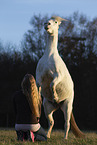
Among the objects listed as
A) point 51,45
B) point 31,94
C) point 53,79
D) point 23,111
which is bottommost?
point 23,111

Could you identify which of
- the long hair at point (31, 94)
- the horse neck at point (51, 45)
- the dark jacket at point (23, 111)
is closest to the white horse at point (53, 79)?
the horse neck at point (51, 45)

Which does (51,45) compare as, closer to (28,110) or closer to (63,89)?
(63,89)

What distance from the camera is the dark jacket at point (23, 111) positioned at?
5.39 meters

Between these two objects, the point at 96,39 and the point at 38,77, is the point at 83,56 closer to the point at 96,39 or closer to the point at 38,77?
the point at 96,39

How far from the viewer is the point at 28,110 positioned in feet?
17.9

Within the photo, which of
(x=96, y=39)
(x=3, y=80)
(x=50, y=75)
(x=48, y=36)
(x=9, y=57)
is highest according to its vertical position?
(x=48, y=36)

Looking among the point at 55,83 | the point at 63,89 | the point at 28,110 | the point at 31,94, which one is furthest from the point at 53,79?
the point at 28,110

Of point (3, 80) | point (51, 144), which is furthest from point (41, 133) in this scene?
point (3, 80)

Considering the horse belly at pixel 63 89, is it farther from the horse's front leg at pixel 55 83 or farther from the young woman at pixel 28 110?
the young woman at pixel 28 110

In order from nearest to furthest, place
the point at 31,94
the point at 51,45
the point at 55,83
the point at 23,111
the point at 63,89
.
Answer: the point at 31,94
the point at 23,111
the point at 55,83
the point at 63,89
the point at 51,45

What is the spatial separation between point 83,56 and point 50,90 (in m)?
10.8

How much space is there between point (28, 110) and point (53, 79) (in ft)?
2.87

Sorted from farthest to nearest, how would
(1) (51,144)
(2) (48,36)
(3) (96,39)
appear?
(3) (96,39) < (2) (48,36) < (1) (51,144)

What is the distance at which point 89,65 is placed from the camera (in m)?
16.2
